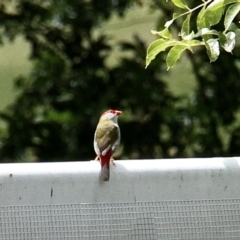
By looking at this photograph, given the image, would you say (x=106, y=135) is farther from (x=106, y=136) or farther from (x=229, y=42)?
(x=229, y=42)

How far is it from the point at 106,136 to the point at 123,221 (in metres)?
1.40

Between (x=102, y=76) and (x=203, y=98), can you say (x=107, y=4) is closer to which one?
(x=102, y=76)

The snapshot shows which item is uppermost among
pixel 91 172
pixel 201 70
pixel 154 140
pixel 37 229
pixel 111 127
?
pixel 201 70

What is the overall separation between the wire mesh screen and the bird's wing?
90 centimetres

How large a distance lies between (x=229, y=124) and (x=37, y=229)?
4.26 m

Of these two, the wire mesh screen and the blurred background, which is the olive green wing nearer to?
the wire mesh screen

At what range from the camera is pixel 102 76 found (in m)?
8.37

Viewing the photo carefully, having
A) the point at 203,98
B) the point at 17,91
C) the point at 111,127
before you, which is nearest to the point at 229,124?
the point at 203,98

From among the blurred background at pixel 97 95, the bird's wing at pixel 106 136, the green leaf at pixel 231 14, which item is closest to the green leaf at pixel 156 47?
the green leaf at pixel 231 14

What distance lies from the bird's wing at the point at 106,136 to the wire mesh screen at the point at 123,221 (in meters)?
0.90

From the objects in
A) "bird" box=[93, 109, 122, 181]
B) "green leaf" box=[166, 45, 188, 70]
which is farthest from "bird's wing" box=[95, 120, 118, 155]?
"green leaf" box=[166, 45, 188, 70]

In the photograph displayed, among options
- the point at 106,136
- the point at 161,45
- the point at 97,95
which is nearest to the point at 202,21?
the point at 161,45

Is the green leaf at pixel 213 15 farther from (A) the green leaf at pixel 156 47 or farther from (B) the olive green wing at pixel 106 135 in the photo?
(B) the olive green wing at pixel 106 135

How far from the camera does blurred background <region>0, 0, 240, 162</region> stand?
821 centimetres
